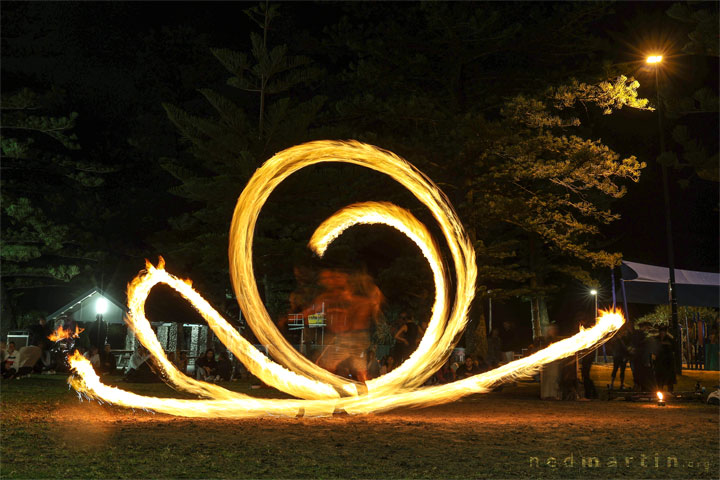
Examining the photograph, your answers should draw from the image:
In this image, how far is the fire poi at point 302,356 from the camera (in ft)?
38.5

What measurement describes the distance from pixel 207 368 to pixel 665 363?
1136 centimetres

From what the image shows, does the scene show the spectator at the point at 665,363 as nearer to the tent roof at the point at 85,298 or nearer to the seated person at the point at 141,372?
the seated person at the point at 141,372

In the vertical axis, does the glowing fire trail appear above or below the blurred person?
below

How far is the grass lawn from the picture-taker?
715 cm

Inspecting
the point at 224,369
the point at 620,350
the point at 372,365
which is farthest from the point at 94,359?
the point at 620,350

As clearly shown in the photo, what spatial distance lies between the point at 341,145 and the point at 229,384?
897 cm

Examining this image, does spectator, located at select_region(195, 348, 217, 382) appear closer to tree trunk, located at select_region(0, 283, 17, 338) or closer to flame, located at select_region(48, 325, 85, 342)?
flame, located at select_region(48, 325, 85, 342)

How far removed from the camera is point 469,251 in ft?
43.5

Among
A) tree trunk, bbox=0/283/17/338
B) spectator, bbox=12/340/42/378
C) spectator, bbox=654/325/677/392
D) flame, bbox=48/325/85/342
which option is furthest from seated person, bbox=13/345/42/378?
spectator, bbox=654/325/677/392

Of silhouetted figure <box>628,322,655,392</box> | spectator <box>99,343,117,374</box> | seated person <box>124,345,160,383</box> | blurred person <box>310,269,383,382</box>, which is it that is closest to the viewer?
blurred person <box>310,269,383,382</box>

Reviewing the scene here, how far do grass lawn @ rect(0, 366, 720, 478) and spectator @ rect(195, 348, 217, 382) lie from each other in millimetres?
7588

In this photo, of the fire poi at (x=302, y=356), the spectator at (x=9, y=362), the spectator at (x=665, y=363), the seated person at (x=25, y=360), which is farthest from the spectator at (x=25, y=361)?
the spectator at (x=665, y=363)
